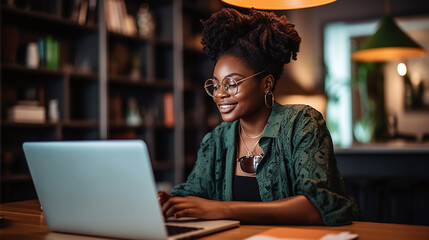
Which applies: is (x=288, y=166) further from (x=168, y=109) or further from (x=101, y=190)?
(x=168, y=109)

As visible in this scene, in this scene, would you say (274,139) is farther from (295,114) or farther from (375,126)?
(375,126)

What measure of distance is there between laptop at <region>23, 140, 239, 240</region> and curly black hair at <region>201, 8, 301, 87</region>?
65 cm

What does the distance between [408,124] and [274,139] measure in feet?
14.5

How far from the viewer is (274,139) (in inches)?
64.0

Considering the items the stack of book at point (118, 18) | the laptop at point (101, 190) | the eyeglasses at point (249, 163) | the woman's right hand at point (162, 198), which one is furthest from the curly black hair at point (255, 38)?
the stack of book at point (118, 18)

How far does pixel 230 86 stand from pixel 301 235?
0.67 meters

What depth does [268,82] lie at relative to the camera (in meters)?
1.70

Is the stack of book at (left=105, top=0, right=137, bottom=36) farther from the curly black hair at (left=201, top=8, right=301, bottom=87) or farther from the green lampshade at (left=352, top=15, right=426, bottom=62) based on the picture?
the curly black hair at (left=201, top=8, right=301, bottom=87)

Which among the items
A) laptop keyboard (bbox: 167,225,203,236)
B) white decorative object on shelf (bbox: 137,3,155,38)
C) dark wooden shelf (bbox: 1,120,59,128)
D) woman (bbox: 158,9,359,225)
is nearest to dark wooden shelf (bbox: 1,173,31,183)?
dark wooden shelf (bbox: 1,120,59,128)

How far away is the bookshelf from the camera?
353 centimetres

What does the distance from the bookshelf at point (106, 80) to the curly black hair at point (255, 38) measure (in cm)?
214

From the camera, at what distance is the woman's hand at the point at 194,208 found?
4.25ft

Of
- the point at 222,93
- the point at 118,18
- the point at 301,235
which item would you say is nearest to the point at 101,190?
the point at 301,235

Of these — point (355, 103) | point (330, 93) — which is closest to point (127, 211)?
point (330, 93)
